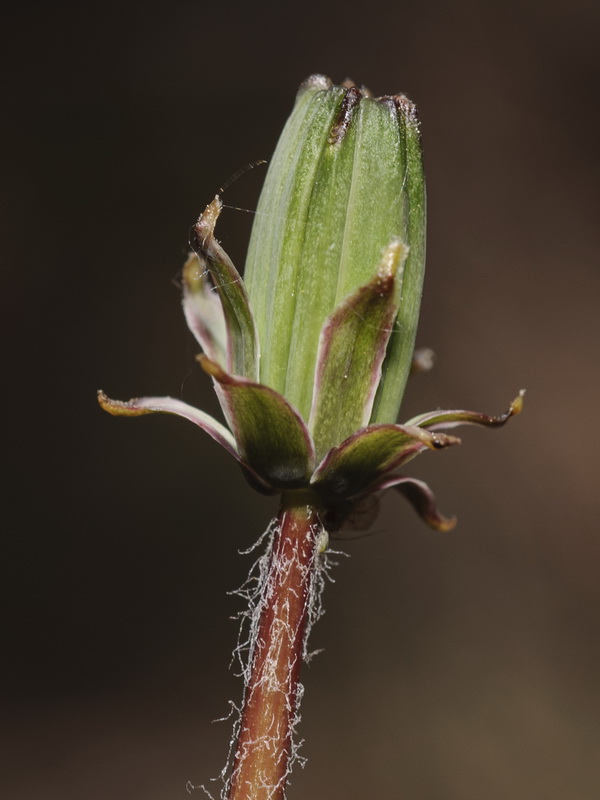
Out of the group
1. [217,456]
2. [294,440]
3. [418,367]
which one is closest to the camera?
[294,440]

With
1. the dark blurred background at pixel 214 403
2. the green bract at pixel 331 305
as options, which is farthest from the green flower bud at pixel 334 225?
the dark blurred background at pixel 214 403

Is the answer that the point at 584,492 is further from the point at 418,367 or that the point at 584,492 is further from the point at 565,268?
the point at 418,367

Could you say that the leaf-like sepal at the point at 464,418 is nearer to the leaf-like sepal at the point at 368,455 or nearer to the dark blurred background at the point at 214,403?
the leaf-like sepal at the point at 368,455

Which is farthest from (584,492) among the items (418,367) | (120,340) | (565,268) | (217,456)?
(418,367)

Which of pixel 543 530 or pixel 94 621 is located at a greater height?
pixel 543 530

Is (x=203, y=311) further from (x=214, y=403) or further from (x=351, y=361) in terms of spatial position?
(x=214, y=403)

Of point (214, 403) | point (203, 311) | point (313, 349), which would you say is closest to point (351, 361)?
point (313, 349)

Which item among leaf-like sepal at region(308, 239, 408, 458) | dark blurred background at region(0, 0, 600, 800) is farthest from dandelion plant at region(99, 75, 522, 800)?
dark blurred background at region(0, 0, 600, 800)
